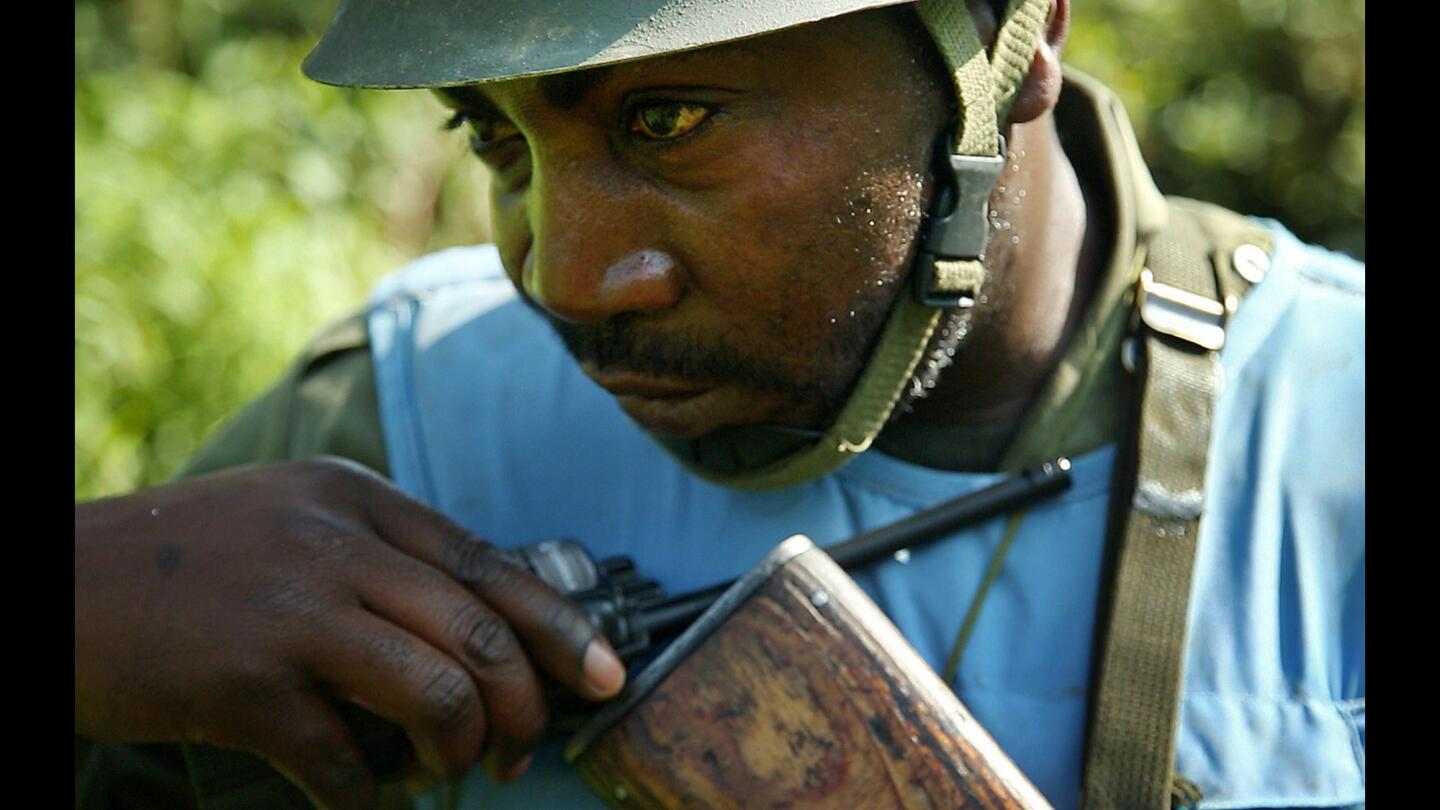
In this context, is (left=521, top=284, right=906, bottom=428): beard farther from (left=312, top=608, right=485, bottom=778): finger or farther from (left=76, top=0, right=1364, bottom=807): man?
(left=312, top=608, right=485, bottom=778): finger

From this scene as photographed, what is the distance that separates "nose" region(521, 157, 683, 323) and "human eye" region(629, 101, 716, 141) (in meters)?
0.08

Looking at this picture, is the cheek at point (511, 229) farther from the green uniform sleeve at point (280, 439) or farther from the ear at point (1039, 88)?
the ear at point (1039, 88)

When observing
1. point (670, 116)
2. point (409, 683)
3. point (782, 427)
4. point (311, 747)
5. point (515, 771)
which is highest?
point (670, 116)

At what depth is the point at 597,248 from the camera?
2.02 meters

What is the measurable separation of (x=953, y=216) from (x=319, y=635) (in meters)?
0.99

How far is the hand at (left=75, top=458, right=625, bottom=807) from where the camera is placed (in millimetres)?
2072

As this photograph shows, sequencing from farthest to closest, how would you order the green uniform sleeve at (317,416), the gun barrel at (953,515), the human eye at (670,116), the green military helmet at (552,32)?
the green uniform sleeve at (317,416)
the gun barrel at (953,515)
the human eye at (670,116)
the green military helmet at (552,32)

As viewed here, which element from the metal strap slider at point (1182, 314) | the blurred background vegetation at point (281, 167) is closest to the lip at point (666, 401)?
the metal strap slider at point (1182, 314)

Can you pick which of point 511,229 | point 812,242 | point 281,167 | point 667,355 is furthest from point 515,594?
point 281,167

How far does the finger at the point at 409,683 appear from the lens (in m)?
2.04

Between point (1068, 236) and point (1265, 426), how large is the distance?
1.35 feet

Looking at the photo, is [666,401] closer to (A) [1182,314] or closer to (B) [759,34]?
(B) [759,34]

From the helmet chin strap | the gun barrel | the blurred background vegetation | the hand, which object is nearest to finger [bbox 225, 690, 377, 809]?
the hand

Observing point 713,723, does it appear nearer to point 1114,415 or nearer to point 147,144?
point 1114,415
